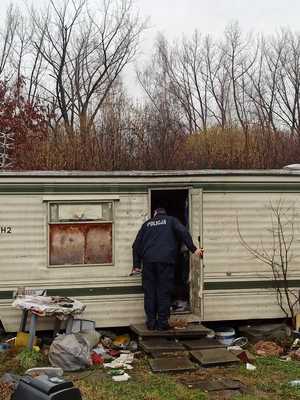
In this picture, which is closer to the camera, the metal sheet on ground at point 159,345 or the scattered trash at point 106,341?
the metal sheet on ground at point 159,345

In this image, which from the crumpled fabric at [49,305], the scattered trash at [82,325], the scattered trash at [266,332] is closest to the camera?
the crumpled fabric at [49,305]

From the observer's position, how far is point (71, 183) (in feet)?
26.5

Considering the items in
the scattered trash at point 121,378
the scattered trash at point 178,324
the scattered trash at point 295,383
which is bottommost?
the scattered trash at point 295,383

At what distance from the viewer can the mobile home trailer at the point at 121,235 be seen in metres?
7.93

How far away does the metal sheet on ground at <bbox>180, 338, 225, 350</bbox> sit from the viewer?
7518 millimetres

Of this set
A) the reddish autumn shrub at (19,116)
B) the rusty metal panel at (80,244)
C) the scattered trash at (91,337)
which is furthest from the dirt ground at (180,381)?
the reddish autumn shrub at (19,116)

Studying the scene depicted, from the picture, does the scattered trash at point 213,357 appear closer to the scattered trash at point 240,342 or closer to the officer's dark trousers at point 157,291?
the scattered trash at point 240,342

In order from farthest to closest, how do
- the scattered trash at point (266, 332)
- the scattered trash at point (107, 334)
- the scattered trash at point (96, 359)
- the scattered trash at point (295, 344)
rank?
1. the scattered trash at point (266, 332)
2. the scattered trash at point (107, 334)
3. the scattered trash at point (295, 344)
4. the scattered trash at point (96, 359)

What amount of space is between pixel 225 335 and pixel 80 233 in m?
2.66

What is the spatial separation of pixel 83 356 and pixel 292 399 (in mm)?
2522

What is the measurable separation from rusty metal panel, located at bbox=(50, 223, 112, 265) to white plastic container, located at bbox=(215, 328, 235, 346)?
1974mm

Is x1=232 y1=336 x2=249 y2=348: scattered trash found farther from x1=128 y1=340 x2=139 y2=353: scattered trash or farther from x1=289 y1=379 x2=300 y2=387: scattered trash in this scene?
x1=289 y1=379 x2=300 y2=387: scattered trash

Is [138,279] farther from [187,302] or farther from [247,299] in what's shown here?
[247,299]

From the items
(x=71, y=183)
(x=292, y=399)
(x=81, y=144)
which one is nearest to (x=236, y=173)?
(x=71, y=183)
